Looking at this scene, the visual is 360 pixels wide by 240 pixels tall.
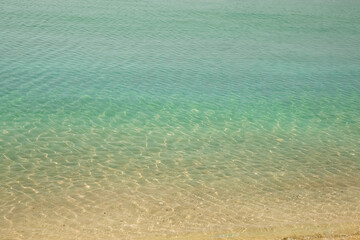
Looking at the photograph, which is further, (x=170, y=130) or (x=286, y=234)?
(x=170, y=130)

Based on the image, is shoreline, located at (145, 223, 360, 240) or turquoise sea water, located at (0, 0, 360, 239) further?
turquoise sea water, located at (0, 0, 360, 239)

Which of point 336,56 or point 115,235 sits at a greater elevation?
point 115,235

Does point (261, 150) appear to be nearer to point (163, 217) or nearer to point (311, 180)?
point (311, 180)

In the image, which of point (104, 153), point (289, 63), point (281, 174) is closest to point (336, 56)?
point (289, 63)

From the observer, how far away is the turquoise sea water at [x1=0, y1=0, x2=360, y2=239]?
8.40 meters

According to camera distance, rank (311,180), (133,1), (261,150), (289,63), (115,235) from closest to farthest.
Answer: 1. (115,235)
2. (311,180)
3. (261,150)
4. (289,63)
5. (133,1)

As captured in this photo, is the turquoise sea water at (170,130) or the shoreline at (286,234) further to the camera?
the turquoise sea water at (170,130)

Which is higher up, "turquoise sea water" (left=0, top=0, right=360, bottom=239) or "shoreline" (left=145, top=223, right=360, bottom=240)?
"shoreline" (left=145, top=223, right=360, bottom=240)

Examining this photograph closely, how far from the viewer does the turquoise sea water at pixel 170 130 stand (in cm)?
840

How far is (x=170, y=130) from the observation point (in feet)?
41.4

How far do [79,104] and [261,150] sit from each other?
5.93 meters

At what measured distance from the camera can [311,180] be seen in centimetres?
1016

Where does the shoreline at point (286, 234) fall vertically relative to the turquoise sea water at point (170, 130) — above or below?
above

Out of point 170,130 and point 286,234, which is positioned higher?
point 286,234
